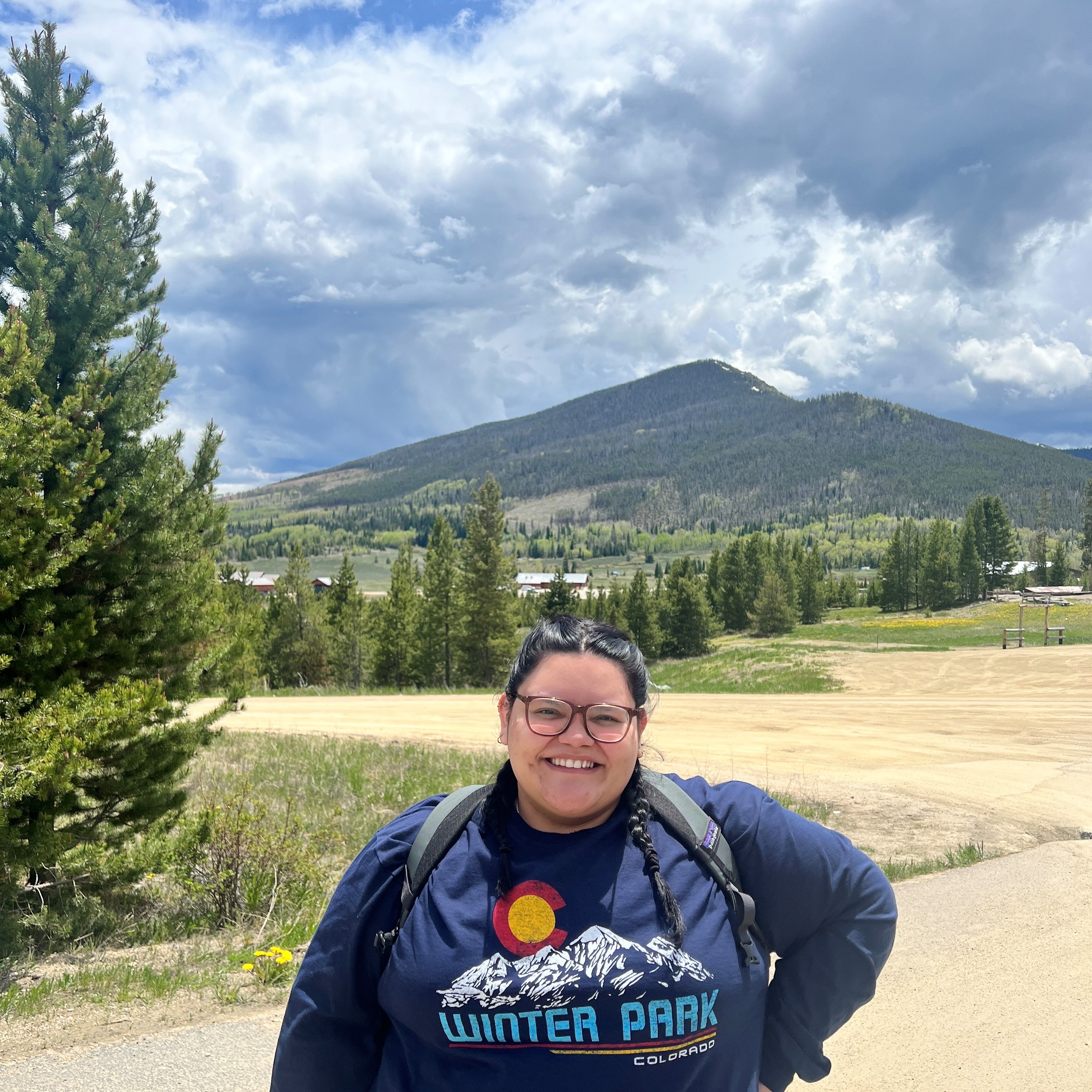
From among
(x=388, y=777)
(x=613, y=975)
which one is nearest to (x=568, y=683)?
(x=613, y=975)

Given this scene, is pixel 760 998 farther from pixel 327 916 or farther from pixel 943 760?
pixel 943 760

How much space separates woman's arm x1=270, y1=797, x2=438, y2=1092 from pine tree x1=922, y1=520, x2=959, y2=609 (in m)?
87.9

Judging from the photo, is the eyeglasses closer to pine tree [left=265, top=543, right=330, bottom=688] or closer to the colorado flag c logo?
the colorado flag c logo

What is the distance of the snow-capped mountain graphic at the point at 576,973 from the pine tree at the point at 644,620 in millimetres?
55709

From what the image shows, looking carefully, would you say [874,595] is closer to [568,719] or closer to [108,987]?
[108,987]

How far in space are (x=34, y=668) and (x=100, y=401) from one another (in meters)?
Answer: 2.59

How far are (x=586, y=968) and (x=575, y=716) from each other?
0.62m

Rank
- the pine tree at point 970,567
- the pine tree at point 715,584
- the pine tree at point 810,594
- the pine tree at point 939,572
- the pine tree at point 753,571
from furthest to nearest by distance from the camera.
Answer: the pine tree at point 939,572 < the pine tree at point 810,594 < the pine tree at point 970,567 < the pine tree at point 715,584 < the pine tree at point 753,571

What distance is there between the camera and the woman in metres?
1.94

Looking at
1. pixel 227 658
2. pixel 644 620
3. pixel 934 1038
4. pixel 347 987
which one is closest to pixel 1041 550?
pixel 644 620

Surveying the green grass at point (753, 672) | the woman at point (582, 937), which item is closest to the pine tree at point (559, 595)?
the green grass at point (753, 672)

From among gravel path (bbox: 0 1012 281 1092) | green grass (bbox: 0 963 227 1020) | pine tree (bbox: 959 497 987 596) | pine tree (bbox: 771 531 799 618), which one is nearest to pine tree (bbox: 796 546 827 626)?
pine tree (bbox: 771 531 799 618)

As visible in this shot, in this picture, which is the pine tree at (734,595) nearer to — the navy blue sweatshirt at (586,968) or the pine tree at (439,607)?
the pine tree at (439,607)

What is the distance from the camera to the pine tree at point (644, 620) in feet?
191
